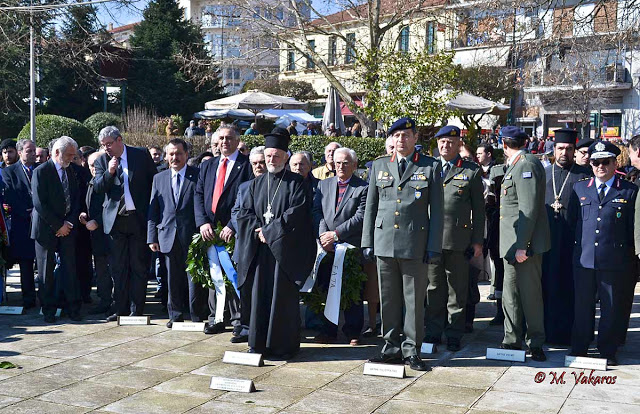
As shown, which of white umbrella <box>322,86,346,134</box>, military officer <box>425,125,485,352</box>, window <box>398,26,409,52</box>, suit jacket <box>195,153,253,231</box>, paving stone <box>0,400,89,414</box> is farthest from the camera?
white umbrella <box>322,86,346,134</box>

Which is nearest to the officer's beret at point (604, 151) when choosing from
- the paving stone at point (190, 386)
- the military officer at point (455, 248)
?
the military officer at point (455, 248)

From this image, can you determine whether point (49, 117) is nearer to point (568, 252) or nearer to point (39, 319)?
point (39, 319)

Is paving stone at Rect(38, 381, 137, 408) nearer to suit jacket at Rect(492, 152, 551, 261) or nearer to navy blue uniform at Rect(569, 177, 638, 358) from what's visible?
suit jacket at Rect(492, 152, 551, 261)

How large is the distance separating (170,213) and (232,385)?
10.1 ft

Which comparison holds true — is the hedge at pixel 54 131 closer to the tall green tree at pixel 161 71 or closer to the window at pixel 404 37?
the window at pixel 404 37

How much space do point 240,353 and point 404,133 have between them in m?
2.48

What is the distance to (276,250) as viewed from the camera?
734 centimetres

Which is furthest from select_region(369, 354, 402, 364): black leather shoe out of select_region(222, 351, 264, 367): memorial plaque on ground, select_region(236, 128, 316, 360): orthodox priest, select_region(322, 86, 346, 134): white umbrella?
select_region(322, 86, 346, 134): white umbrella

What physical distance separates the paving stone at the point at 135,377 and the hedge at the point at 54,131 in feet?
60.3

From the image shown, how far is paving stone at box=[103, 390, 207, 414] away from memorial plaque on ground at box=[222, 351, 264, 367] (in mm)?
1036

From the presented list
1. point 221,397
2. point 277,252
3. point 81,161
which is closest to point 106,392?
point 221,397

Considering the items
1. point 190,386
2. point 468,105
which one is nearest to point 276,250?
point 190,386

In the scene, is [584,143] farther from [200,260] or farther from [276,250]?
[200,260]

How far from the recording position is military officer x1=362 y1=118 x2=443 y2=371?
22.9 feet
